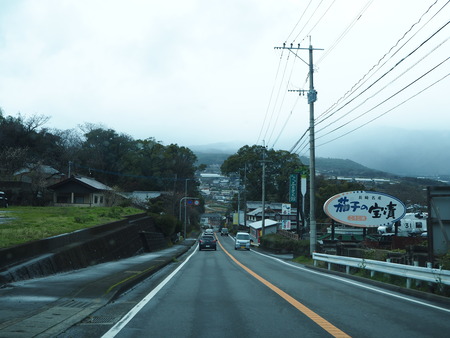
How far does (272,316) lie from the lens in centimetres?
778

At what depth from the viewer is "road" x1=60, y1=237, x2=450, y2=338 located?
261 inches

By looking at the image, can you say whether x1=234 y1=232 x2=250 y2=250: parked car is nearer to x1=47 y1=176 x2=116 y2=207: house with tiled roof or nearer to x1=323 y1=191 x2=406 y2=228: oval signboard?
x1=47 y1=176 x2=116 y2=207: house with tiled roof

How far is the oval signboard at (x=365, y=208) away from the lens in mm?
25594

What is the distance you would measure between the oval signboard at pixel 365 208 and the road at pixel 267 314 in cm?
1403

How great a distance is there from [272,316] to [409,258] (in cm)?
853

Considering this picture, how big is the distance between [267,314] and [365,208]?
19.3 m

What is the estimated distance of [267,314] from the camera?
798 centimetres

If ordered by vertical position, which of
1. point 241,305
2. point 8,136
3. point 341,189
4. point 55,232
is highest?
point 8,136

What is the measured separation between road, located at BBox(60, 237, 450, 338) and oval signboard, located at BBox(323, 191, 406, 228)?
14033mm

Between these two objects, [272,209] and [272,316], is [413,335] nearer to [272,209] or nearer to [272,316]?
[272,316]

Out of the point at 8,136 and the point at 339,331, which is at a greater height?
the point at 8,136

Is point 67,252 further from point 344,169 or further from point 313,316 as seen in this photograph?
point 344,169

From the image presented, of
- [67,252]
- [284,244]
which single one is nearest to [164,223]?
[284,244]

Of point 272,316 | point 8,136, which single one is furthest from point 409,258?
point 8,136
